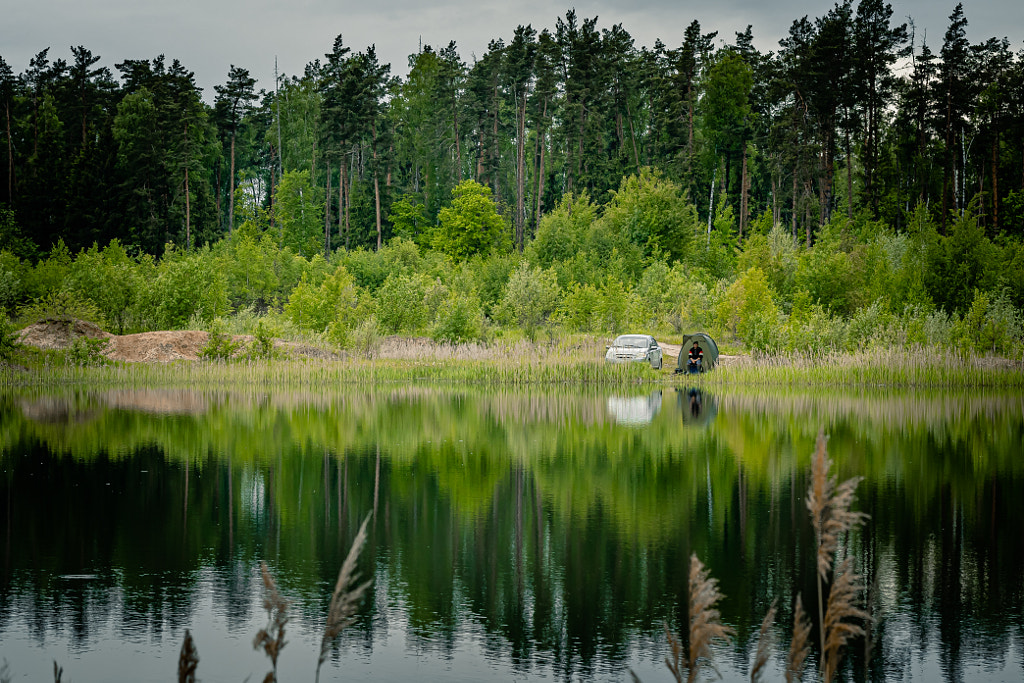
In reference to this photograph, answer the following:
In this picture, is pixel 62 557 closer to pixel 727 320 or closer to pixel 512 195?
pixel 727 320

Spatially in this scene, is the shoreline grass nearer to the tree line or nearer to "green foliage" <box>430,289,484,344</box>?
"green foliage" <box>430,289,484,344</box>

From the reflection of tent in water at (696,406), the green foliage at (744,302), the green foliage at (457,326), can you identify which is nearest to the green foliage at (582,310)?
the green foliage at (744,302)

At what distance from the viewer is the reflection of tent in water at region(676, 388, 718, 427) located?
82.4ft

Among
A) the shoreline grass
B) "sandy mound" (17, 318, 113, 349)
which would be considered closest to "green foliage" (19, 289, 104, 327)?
"sandy mound" (17, 318, 113, 349)

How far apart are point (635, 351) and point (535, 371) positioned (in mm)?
4179

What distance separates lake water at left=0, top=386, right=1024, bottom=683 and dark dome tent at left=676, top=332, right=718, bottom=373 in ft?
48.1

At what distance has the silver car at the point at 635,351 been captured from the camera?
128ft

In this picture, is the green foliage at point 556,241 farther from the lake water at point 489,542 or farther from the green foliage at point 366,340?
the lake water at point 489,542

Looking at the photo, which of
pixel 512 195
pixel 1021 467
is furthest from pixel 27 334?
pixel 512 195

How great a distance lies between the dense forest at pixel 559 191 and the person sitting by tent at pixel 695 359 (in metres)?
2.73

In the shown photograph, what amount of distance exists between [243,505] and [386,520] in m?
2.44

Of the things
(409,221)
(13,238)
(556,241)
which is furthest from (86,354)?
(409,221)

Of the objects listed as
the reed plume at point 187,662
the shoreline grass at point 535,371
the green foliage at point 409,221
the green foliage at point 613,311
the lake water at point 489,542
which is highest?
the green foliage at point 409,221

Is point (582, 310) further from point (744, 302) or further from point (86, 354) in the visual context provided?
point (86, 354)
